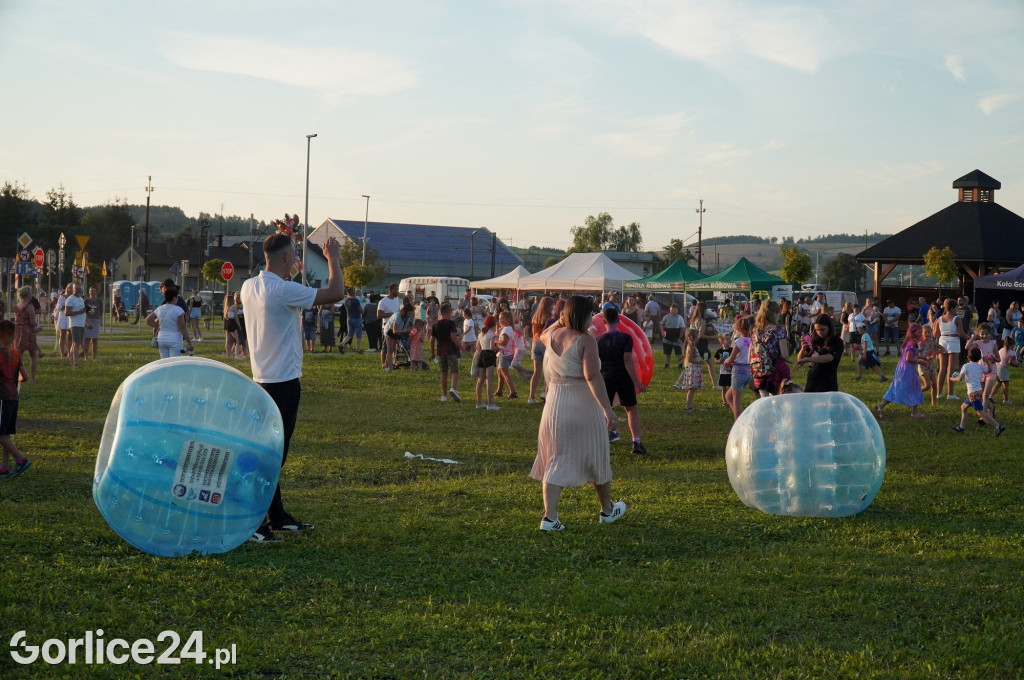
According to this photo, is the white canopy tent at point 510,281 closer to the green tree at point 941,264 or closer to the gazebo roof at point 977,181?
the green tree at point 941,264

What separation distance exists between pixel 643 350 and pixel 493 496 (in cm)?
536

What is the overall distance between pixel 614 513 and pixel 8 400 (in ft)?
19.1

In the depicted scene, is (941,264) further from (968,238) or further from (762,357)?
(762,357)

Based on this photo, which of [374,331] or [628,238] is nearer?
[374,331]

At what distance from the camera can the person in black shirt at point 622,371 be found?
1130 centimetres

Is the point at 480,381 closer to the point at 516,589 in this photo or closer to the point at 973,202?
the point at 516,589

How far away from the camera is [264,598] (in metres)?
5.41

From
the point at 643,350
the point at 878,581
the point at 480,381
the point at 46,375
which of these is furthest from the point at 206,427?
the point at 46,375

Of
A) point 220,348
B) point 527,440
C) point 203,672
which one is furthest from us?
Answer: point 220,348

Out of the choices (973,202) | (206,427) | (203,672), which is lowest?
(203,672)

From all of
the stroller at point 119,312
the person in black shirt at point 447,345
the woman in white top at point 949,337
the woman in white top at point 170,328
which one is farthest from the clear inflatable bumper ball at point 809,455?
the stroller at point 119,312

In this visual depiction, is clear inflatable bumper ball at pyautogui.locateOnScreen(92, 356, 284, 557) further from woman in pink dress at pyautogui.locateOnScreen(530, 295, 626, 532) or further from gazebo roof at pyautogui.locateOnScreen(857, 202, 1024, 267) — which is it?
gazebo roof at pyautogui.locateOnScreen(857, 202, 1024, 267)

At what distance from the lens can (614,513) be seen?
24.8 ft

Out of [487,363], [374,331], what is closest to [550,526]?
[487,363]
